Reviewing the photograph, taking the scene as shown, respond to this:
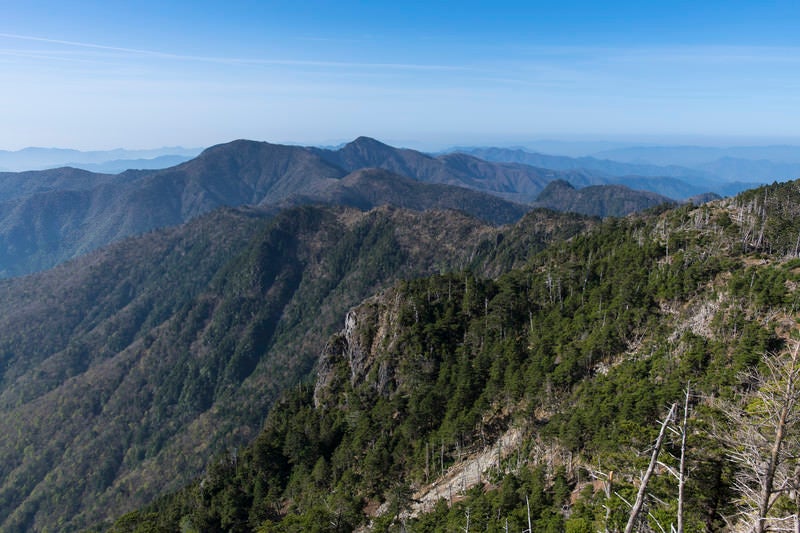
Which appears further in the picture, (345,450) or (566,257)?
(566,257)

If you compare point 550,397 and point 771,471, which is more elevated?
point 771,471

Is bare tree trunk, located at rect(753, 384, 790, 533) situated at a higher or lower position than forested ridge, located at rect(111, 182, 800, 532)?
higher

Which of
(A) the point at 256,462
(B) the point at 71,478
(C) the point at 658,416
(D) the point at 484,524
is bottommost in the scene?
(B) the point at 71,478

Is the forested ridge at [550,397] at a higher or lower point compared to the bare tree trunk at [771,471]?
lower

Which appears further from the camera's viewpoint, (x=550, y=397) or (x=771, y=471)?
(x=550, y=397)

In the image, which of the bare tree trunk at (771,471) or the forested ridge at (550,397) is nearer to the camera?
the bare tree trunk at (771,471)

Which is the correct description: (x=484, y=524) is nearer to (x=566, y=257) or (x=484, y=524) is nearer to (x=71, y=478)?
(x=566, y=257)

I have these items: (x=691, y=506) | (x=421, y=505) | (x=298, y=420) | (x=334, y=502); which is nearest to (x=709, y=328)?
(x=691, y=506)

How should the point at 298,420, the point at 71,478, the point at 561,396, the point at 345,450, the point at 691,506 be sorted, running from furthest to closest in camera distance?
1. the point at 71,478
2. the point at 298,420
3. the point at 345,450
4. the point at 561,396
5. the point at 691,506
